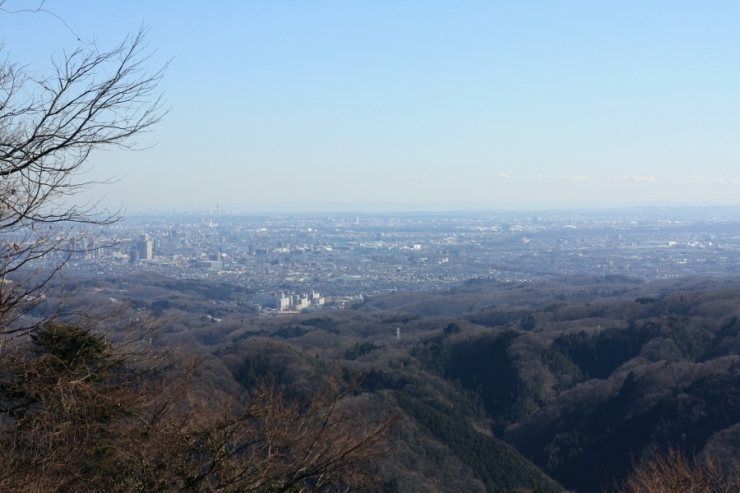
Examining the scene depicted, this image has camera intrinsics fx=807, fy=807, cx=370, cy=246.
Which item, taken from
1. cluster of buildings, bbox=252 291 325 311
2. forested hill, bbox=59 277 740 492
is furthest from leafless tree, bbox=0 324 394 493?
cluster of buildings, bbox=252 291 325 311

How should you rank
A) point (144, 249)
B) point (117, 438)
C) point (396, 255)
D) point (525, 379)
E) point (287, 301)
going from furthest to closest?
point (396, 255) → point (144, 249) → point (287, 301) → point (525, 379) → point (117, 438)

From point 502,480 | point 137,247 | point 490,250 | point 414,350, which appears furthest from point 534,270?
point 502,480

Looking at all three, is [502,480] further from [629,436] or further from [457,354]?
[457,354]

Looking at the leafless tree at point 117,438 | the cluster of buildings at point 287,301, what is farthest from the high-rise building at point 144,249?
the leafless tree at point 117,438

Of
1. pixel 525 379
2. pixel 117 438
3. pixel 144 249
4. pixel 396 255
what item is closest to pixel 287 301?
pixel 144 249

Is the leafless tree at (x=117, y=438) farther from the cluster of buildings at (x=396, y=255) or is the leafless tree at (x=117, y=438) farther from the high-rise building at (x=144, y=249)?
the high-rise building at (x=144, y=249)

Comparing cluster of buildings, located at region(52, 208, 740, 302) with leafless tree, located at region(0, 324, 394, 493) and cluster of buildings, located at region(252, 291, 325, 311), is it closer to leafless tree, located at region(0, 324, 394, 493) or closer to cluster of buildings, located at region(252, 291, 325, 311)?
cluster of buildings, located at region(252, 291, 325, 311)

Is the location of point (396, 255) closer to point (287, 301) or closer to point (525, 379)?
point (287, 301)

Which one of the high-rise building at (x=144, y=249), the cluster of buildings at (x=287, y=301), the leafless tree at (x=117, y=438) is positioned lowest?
the cluster of buildings at (x=287, y=301)
